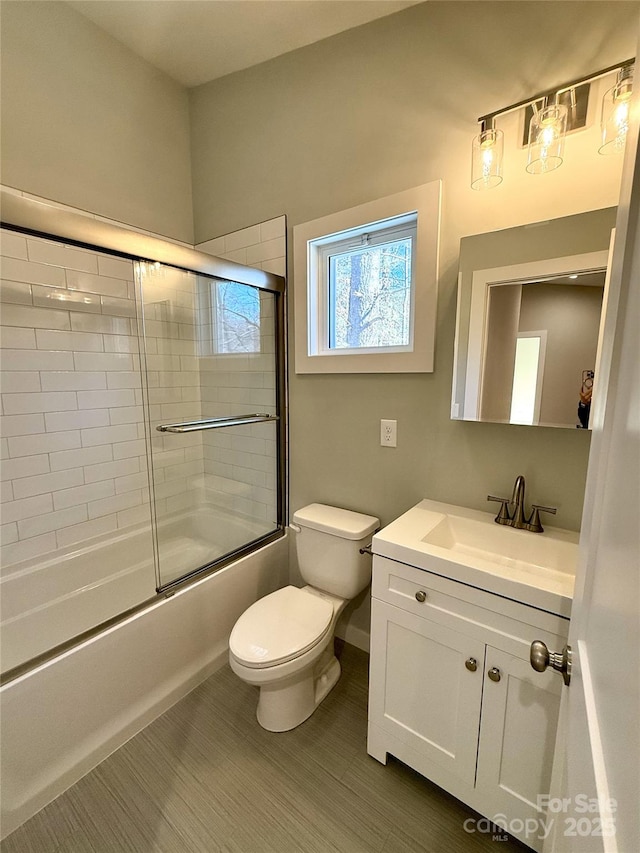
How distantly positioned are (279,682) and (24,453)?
153 centimetres

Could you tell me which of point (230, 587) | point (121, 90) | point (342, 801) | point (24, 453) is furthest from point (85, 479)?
point (121, 90)

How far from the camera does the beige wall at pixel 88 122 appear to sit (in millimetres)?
1536

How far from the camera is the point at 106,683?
1.38 m

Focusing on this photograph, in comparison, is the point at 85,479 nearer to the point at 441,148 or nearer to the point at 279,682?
the point at 279,682

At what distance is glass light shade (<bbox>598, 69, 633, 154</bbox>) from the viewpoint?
1027mm

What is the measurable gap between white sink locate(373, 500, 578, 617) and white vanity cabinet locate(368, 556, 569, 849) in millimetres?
36

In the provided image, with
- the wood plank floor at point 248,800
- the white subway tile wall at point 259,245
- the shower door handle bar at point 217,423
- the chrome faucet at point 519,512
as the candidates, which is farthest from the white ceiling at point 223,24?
the wood plank floor at point 248,800

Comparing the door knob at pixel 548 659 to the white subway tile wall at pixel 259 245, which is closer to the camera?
the door knob at pixel 548 659

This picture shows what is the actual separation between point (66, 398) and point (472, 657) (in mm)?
2055

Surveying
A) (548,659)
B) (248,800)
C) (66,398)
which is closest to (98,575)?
(66,398)

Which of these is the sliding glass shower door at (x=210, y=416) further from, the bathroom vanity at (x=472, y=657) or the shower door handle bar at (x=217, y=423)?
the bathroom vanity at (x=472, y=657)

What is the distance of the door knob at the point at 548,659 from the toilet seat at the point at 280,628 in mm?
909

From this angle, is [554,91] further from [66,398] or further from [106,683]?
[106,683]

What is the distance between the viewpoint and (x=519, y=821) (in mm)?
1048
